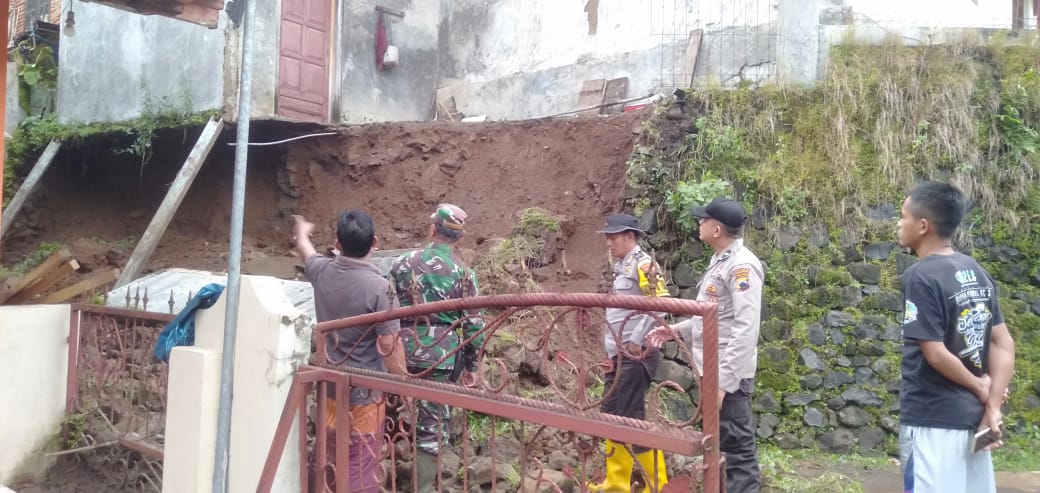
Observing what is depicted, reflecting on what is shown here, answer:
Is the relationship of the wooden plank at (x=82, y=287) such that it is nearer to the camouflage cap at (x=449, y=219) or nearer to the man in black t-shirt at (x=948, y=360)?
the camouflage cap at (x=449, y=219)

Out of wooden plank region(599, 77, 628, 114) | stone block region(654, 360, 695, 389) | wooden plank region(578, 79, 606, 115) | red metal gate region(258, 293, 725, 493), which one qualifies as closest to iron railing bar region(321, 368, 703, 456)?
red metal gate region(258, 293, 725, 493)

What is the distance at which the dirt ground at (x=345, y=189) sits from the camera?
780cm

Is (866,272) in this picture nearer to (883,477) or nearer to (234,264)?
(883,477)

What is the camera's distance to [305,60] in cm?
1030

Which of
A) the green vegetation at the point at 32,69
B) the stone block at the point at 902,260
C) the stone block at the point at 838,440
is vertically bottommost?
the stone block at the point at 838,440

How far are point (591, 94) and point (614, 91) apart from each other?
1.19ft

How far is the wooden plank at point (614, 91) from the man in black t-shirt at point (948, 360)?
7.33m

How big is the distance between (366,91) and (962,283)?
975cm

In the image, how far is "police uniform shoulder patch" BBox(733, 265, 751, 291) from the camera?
3455 millimetres

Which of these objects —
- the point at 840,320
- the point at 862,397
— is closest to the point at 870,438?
the point at 862,397

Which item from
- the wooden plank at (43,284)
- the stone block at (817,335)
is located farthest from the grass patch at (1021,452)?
the wooden plank at (43,284)

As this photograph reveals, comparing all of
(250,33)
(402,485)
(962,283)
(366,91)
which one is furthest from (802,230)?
(366,91)

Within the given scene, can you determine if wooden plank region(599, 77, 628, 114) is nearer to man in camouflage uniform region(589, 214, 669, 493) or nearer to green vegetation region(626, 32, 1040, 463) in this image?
green vegetation region(626, 32, 1040, 463)

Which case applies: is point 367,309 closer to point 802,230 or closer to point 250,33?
point 250,33
